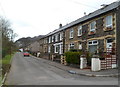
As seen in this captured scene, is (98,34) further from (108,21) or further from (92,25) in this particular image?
(92,25)

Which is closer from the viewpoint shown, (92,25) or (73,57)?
(73,57)

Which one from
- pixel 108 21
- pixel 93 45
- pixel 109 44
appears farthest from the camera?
pixel 93 45

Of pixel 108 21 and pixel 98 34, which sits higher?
pixel 108 21

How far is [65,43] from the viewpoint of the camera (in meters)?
29.9

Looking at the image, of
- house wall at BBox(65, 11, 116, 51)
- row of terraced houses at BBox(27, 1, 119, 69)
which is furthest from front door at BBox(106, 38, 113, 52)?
house wall at BBox(65, 11, 116, 51)

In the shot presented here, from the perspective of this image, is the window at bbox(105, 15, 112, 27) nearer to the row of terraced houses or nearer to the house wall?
the row of terraced houses

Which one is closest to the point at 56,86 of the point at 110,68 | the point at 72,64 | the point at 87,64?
the point at 110,68

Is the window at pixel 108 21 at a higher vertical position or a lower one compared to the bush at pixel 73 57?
higher

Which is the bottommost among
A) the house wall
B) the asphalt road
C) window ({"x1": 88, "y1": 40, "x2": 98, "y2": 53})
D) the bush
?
the asphalt road

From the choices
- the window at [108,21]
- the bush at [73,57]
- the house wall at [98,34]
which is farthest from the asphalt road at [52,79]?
the window at [108,21]

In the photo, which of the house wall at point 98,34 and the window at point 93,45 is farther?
the window at point 93,45

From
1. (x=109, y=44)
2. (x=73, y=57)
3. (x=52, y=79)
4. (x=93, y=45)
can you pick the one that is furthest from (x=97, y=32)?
(x=52, y=79)

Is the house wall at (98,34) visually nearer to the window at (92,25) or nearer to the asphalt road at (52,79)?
the window at (92,25)

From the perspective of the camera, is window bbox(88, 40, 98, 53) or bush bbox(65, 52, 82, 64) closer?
bush bbox(65, 52, 82, 64)
